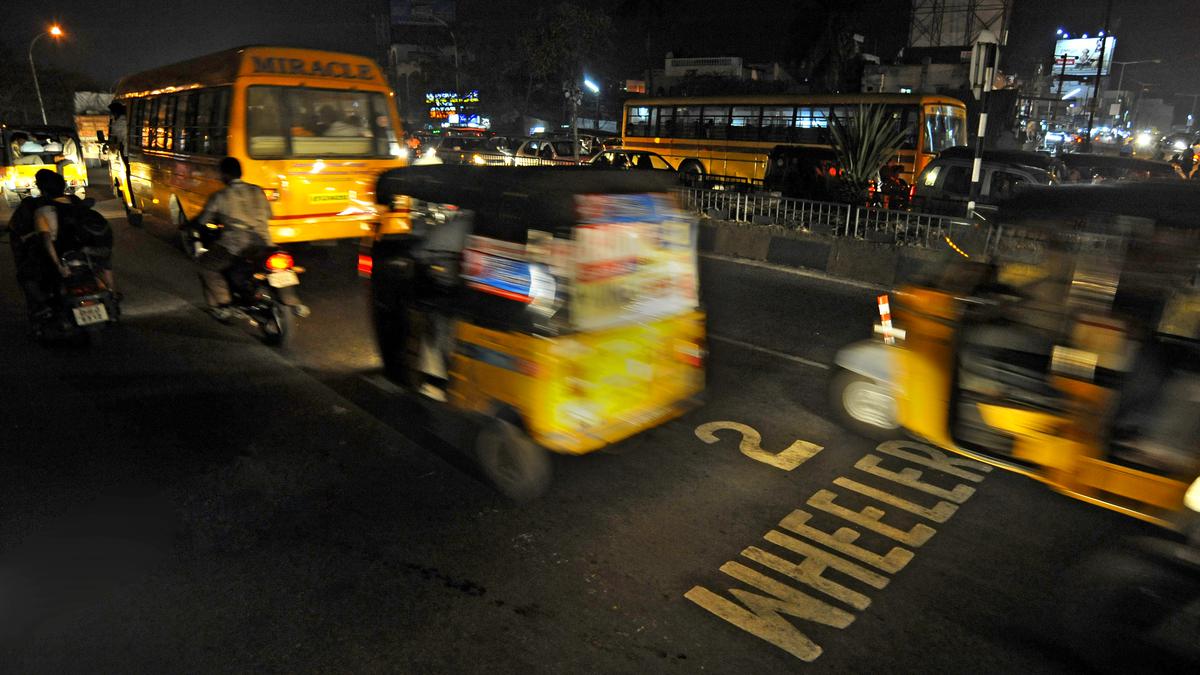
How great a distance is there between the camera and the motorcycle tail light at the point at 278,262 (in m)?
7.00

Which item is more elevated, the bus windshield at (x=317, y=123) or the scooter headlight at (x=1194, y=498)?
the bus windshield at (x=317, y=123)

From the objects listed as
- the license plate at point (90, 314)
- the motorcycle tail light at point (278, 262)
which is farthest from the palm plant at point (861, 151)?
the license plate at point (90, 314)

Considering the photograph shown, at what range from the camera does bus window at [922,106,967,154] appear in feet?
60.2

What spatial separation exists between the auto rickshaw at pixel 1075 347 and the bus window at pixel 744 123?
17437mm

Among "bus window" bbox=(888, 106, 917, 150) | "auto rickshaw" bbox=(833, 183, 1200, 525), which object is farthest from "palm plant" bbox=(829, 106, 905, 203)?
"auto rickshaw" bbox=(833, 183, 1200, 525)

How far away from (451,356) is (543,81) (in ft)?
176

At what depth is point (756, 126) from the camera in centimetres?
2114

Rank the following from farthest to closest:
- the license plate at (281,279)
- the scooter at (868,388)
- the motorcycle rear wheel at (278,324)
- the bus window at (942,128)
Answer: the bus window at (942,128) < the motorcycle rear wheel at (278,324) < the license plate at (281,279) < the scooter at (868,388)

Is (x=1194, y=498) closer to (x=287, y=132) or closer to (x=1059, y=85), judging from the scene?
(x=287, y=132)

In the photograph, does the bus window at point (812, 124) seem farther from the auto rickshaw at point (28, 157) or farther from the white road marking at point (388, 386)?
the auto rickshaw at point (28, 157)

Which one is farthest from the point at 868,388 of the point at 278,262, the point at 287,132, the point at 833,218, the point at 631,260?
the point at 287,132

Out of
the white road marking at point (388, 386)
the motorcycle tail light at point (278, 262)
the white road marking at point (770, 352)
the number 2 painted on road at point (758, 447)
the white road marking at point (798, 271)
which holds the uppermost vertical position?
Answer: the motorcycle tail light at point (278, 262)

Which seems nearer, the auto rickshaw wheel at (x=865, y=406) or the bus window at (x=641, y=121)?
the auto rickshaw wheel at (x=865, y=406)

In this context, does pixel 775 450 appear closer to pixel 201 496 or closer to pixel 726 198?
pixel 201 496
